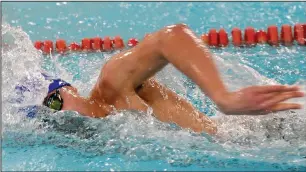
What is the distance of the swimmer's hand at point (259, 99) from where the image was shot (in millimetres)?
1223

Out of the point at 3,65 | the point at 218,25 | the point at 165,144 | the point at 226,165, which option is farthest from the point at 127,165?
the point at 218,25

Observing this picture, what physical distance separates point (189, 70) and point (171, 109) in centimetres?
42

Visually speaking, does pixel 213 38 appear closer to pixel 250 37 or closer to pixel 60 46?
pixel 250 37

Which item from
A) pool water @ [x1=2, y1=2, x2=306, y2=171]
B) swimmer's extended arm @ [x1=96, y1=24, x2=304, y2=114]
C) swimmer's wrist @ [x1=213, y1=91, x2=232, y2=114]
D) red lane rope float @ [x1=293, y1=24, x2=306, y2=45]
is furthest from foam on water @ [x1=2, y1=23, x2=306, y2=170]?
red lane rope float @ [x1=293, y1=24, x2=306, y2=45]

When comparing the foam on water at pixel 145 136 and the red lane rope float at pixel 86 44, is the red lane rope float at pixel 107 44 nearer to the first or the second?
the red lane rope float at pixel 86 44

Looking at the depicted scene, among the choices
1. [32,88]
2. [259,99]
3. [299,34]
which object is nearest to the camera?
[259,99]

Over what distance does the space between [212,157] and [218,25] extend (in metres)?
2.69

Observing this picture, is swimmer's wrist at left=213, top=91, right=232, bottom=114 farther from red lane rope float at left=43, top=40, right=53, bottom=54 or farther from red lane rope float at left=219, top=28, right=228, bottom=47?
red lane rope float at left=43, top=40, right=53, bottom=54

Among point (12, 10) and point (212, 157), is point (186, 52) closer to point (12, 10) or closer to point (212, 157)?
point (212, 157)

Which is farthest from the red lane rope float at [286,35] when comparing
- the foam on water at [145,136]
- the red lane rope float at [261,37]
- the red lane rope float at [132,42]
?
→ the foam on water at [145,136]

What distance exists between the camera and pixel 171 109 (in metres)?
1.75

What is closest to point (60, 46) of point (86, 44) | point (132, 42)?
point (86, 44)

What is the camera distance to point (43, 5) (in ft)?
16.1

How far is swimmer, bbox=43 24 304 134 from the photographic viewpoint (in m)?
1.24
